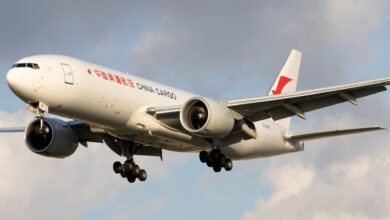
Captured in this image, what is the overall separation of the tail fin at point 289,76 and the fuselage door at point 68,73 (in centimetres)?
1501

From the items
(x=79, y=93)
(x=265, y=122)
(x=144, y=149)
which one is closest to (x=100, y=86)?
(x=79, y=93)

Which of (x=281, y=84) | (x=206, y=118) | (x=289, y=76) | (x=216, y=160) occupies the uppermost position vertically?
(x=289, y=76)

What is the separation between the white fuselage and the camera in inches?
1599

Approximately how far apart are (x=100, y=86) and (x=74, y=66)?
130 cm

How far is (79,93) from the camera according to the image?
41.2 m

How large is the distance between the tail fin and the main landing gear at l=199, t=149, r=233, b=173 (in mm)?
6923

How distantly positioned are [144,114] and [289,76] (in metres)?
14.2

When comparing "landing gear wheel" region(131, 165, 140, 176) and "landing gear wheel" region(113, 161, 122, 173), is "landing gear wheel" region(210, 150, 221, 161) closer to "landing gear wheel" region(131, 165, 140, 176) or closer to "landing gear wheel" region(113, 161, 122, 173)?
"landing gear wheel" region(131, 165, 140, 176)

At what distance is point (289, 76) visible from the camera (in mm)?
55500

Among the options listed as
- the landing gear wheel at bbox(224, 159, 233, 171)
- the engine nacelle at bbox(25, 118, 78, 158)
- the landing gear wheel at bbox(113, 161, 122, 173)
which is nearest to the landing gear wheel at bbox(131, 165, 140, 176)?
the landing gear wheel at bbox(113, 161, 122, 173)

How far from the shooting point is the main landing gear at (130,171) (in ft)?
157

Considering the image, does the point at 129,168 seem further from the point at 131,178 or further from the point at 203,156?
the point at 203,156

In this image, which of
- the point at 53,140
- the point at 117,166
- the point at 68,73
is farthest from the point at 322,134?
the point at 68,73

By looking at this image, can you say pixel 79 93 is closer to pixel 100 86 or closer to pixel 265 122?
pixel 100 86
